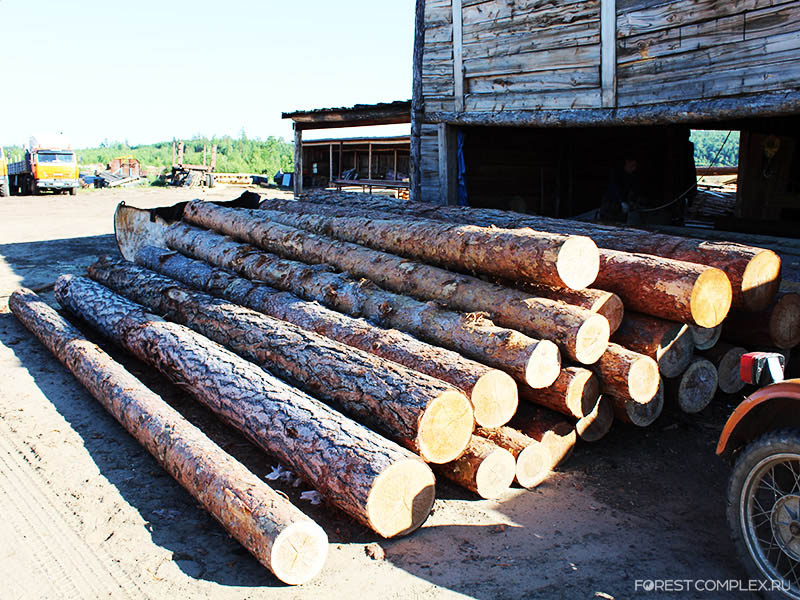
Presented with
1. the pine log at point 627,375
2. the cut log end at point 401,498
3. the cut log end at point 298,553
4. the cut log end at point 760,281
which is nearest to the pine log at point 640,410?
the pine log at point 627,375

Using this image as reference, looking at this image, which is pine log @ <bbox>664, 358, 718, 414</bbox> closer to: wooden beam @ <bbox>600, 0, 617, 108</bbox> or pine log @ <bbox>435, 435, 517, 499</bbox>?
pine log @ <bbox>435, 435, 517, 499</bbox>

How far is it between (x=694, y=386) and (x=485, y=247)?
6.94 ft

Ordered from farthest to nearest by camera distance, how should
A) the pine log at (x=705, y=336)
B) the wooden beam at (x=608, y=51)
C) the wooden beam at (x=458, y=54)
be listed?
the wooden beam at (x=458, y=54), the wooden beam at (x=608, y=51), the pine log at (x=705, y=336)

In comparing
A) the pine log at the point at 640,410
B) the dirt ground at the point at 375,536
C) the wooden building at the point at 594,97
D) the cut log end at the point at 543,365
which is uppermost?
the wooden building at the point at 594,97

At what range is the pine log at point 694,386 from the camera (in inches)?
207

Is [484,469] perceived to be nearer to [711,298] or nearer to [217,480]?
[217,480]

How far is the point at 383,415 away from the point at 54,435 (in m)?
2.99

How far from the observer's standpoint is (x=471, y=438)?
4.66 meters

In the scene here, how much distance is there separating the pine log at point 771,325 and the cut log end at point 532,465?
2165mm

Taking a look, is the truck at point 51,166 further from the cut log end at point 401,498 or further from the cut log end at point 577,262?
the cut log end at point 401,498

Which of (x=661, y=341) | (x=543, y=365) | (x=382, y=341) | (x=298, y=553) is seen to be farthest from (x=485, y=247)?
(x=298, y=553)

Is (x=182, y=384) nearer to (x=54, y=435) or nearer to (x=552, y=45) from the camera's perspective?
(x=54, y=435)

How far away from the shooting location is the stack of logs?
13.3ft

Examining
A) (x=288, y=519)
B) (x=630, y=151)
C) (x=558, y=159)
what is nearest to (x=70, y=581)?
(x=288, y=519)
